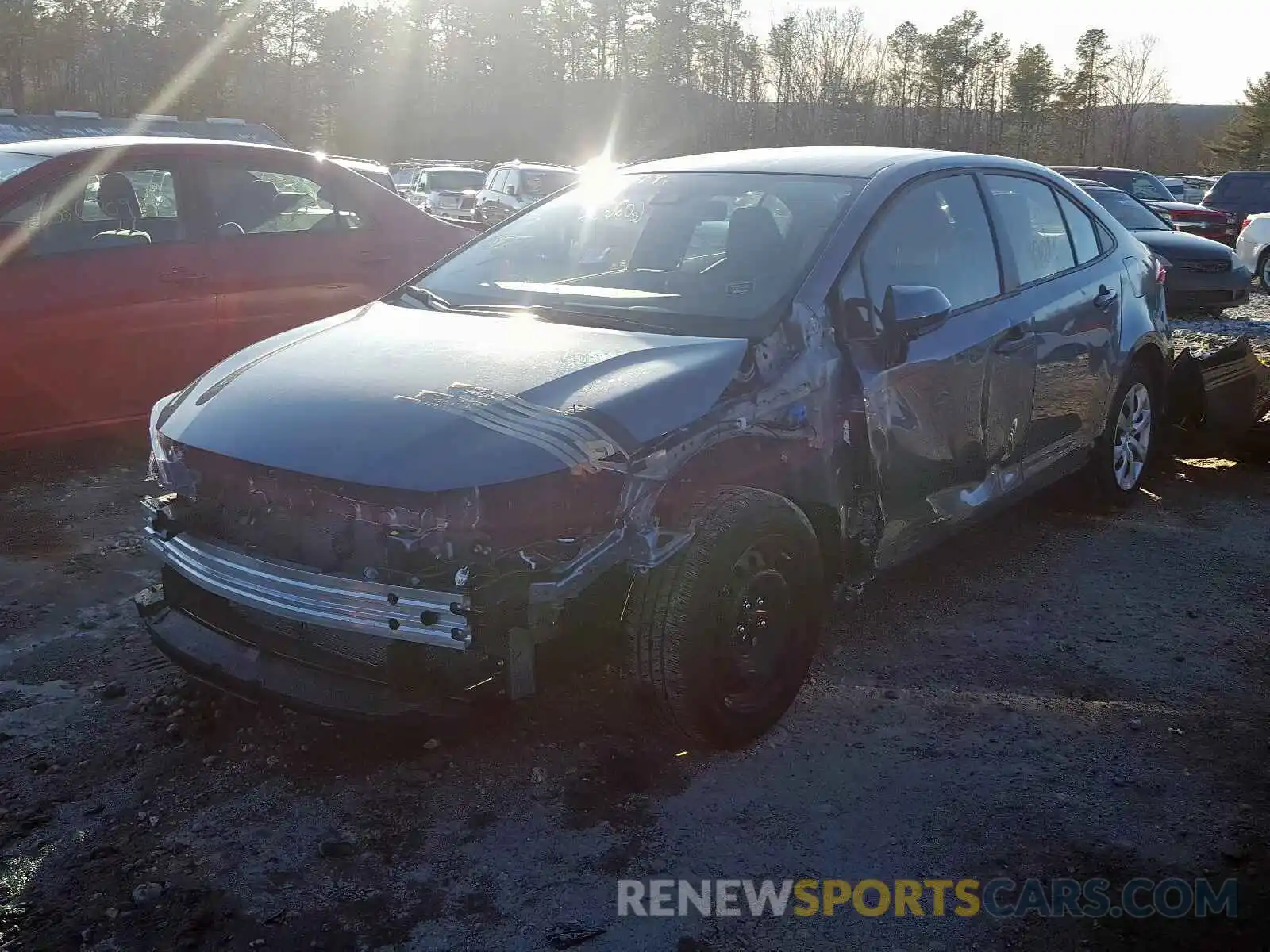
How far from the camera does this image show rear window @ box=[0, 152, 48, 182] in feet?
18.7

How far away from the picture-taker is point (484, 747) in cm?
342

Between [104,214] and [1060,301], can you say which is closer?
[1060,301]

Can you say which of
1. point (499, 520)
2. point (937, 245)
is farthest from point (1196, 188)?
point (499, 520)

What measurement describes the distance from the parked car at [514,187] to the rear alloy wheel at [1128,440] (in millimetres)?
17176

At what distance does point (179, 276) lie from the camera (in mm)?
5973

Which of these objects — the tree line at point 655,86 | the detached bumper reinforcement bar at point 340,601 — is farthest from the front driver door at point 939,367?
the tree line at point 655,86

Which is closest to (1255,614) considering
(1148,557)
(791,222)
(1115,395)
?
(1148,557)

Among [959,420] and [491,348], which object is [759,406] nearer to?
[491,348]

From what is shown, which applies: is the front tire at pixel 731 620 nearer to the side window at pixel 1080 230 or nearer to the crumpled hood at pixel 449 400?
the crumpled hood at pixel 449 400

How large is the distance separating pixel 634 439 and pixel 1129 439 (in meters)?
3.62

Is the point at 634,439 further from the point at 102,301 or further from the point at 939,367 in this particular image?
the point at 102,301

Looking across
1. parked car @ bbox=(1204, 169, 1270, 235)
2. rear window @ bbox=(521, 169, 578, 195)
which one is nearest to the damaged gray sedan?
rear window @ bbox=(521, 169, 578, 195)

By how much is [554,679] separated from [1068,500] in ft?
11.9

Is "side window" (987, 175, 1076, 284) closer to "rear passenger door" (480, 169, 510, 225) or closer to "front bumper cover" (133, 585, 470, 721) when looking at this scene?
"front bumper cover" (133, 585, 470, 721)
